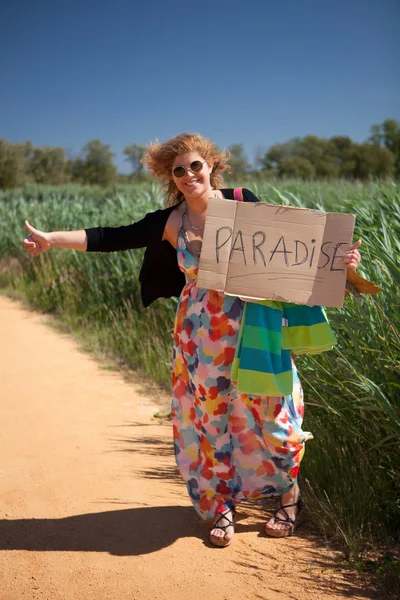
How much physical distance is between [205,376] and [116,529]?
2.85ft

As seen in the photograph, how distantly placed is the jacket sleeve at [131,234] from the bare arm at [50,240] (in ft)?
0.17

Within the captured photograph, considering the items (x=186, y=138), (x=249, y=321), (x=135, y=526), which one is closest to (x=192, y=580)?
(x=135, y=526)

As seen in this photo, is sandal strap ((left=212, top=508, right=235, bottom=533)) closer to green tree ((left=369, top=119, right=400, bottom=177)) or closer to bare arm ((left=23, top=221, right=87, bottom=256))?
bare arm ((left=23, top=221, right=87, bottom=256))

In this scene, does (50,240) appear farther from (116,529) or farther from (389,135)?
(389,135)

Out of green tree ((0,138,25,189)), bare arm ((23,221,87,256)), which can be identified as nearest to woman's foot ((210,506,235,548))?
bare arm ((23,221,87,256))

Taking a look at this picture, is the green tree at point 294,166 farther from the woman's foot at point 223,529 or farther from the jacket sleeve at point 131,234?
the woman's foot at point 223,529

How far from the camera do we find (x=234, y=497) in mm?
2947

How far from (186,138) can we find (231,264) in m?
0.61

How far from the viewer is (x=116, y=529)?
312 cm

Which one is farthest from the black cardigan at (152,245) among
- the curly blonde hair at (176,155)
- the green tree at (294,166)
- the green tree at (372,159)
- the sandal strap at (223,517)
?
the green tree at (372,159)

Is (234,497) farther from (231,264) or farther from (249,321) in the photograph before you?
(231,264)

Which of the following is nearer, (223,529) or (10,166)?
(223,529)

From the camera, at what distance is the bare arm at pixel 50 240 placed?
2.79 m

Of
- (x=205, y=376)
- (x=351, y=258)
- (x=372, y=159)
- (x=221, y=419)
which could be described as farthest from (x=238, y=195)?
(x=372, y=159)
